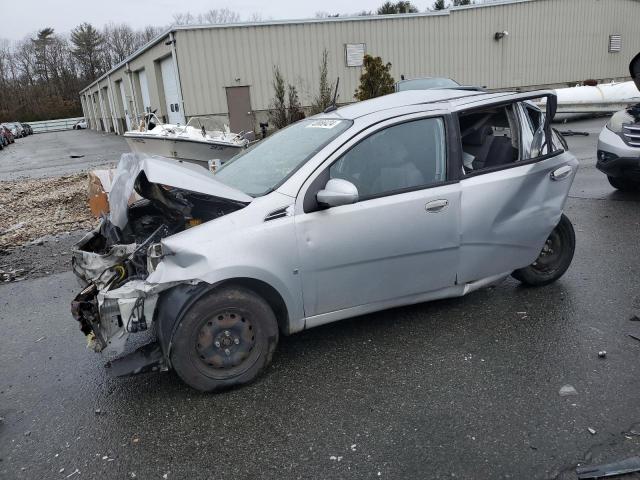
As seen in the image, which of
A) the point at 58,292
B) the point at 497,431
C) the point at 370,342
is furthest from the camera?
the point at 58,292

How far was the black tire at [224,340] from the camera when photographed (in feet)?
10.4

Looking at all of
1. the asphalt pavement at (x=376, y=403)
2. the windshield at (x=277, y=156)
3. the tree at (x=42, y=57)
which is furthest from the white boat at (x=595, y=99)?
the tree at (x=42, y=57)

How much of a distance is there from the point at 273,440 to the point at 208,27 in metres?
19.7

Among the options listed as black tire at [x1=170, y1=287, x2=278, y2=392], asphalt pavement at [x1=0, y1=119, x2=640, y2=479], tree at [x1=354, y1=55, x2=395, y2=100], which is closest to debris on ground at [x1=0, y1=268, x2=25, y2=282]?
asphalt pavement at [x1=0, y1=119, x2=640, y2=479]

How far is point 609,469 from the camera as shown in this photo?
8.18 ft

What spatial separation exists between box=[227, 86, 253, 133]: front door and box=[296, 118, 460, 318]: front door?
1826 centimetres

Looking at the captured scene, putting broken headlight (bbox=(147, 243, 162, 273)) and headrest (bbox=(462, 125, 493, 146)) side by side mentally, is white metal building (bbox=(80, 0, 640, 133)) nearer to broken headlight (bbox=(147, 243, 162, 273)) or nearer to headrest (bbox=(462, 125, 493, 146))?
headrest (bbox=(462, 125, 493, 146))

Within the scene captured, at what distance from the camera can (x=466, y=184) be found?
3844 millimetres

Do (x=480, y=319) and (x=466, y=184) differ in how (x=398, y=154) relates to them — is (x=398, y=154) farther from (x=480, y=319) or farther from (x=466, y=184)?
(x=480, y=319)

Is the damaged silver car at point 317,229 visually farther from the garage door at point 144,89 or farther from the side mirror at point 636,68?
the garage door at point 144,89

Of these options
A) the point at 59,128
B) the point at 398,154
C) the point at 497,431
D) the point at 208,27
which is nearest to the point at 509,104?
the point at 398,154

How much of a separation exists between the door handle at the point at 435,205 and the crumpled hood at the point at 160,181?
129cm

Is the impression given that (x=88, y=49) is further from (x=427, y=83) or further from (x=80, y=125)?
(x=427, y=83)

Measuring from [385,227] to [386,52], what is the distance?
21.3 meters
